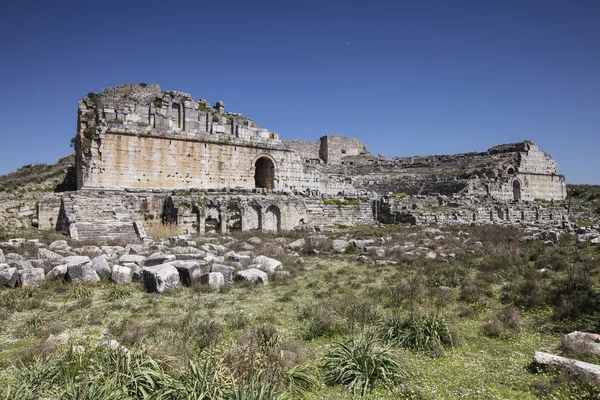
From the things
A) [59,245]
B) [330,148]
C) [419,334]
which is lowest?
[419,334]

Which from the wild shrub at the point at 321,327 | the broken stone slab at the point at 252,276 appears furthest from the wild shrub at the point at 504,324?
the broken stone slab at the point at 252,276

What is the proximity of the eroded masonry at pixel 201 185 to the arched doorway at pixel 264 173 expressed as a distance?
0.07 meters

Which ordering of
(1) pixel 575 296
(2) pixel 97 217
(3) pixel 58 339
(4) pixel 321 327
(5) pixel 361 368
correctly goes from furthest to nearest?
(2) pixel 97 217, (1) pixel 575 296, (4) pixel 321 327, (3) pixel 58 339, (5) pixel 361 368

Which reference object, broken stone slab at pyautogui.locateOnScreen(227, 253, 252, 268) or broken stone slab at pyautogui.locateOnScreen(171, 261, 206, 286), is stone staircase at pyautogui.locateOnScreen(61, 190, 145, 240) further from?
broken stone slab at pyautogui.locateOnScreen(171, 261, 206, 286)

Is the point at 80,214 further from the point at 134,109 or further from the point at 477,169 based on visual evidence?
the point at 477,169

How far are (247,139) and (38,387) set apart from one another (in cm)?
2123

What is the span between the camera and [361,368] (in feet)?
14.5

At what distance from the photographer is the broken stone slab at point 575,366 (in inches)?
156

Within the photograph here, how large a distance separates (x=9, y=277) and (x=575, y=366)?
9.79 meters

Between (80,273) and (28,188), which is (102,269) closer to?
(80,273)

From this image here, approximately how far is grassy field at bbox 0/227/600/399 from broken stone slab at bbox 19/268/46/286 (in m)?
0.33

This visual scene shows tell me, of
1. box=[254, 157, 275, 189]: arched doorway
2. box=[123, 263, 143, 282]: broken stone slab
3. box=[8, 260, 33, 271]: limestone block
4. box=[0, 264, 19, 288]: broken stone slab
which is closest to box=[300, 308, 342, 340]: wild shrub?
box=[123, 263, 143, 282]: broken stone slab

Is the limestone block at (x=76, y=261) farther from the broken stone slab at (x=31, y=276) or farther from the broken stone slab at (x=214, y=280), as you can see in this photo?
the broken stone slab at (x=214, y=280)

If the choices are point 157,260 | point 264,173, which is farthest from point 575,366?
point 264,173
